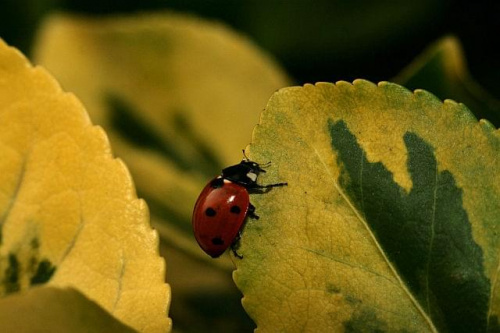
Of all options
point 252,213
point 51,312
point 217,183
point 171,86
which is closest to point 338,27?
point 171,86

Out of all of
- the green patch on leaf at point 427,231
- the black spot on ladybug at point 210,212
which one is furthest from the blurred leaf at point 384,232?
the black spot on ladybug at point 210,212

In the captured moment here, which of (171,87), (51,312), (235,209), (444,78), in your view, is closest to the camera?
(51,312)

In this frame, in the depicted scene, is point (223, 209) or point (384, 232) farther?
point (223, 209)

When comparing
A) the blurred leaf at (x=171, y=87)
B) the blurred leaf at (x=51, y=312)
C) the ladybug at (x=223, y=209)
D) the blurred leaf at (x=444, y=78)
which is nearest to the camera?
the blurred leaf at (x=51, y=312)

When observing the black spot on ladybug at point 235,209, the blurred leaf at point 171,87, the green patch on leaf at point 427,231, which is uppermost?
the green patch on leaf at point 427,231

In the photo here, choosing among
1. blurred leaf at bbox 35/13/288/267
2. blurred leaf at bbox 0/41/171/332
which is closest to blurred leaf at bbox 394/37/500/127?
blurred leaf at bbox 35/13/288/267

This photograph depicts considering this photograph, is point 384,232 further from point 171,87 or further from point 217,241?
point 171,87

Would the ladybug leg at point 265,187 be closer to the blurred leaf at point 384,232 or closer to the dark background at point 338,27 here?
the blurred leaf at point 384,232
